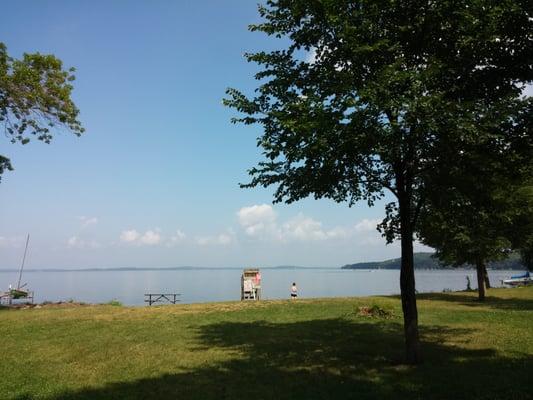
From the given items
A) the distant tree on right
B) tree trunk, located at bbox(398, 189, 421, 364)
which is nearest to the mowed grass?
tree trunk, located at bbox(398, 189, 421, 364)

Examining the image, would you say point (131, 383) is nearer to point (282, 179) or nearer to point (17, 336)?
point (282, 179)

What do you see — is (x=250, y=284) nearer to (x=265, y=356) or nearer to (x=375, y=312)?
(x=375, y=312)

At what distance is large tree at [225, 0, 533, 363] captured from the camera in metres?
12.3

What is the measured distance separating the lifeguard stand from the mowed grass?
12.8 m

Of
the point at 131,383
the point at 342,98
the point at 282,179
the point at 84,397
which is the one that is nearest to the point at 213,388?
the point at 131,383

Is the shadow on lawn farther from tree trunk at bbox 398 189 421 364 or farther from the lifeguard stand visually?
the lifeguard stand

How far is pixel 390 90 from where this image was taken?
12812 millimetres

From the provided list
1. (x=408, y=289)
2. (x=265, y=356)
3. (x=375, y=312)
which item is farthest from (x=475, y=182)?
(x=375, y=312)

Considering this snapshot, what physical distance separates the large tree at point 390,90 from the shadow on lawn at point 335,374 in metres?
1.72

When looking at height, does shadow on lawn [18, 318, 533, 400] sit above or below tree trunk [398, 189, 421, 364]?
below

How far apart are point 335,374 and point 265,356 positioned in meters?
3.44

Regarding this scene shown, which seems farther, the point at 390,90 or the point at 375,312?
the point at 375,312

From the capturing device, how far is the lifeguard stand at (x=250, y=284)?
3981 centimetres

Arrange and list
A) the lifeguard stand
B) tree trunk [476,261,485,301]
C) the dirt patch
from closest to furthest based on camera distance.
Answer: the dirt patch < tree trunk [476,261,485,301] < the lifeguard stand
